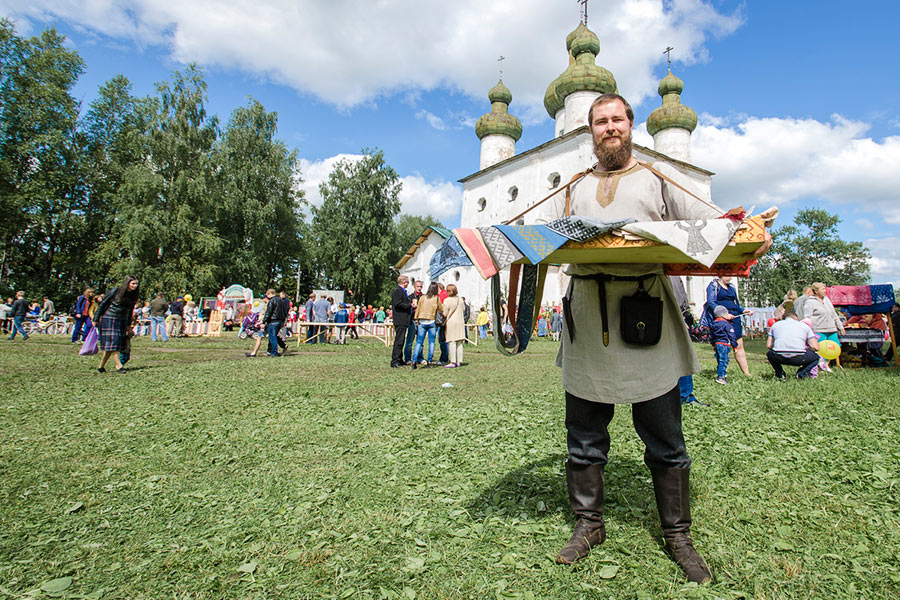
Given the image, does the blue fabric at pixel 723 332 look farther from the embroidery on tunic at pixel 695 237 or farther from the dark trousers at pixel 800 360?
the embroidery on tunic at pixel 695 237

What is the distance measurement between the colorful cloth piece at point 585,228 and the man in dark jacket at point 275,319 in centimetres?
1273

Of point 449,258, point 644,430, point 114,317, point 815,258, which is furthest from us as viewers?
point 815,258

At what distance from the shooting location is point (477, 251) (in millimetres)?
2285

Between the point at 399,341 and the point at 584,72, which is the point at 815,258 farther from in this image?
the point at 399,341

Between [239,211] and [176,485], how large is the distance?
35.9m

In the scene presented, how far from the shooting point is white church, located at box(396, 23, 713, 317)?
3272 cm

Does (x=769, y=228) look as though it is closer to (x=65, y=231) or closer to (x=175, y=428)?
(x=175, y=428)

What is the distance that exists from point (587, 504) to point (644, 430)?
51 centimetres

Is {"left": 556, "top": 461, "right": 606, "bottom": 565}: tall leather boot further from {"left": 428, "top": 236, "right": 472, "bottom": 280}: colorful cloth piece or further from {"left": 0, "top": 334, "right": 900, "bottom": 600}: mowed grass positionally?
{"left": 428, "top": 236, "right": 472, "bottom": 280}: colorful cloth piece

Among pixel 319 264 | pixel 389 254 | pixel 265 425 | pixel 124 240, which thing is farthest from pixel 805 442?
pixel 319 264

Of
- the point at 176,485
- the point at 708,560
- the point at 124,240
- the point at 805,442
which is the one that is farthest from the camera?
the point at 124,240

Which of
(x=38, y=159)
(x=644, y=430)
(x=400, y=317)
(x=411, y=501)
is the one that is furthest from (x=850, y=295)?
(x=38, y=159)

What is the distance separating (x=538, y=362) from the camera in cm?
1250

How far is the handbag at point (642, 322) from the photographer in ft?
8.03
